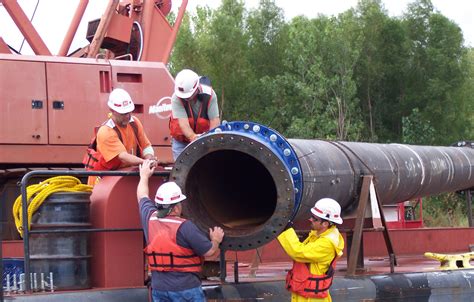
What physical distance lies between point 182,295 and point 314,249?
3.37 ft

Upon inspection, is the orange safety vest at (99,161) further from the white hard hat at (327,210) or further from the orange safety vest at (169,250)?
the white hard hat at (327,210)

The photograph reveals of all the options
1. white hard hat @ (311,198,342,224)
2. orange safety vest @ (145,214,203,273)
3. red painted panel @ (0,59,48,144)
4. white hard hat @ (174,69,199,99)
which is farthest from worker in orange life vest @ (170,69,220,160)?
red painted panel @ (0,59,48,144)

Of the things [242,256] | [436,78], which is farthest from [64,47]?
[436,78]

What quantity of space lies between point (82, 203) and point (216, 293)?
3.62ft

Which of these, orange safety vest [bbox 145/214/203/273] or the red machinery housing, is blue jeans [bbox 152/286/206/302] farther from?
the red machinery housing

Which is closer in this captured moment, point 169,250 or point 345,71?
point 169,250

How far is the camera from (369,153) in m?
7.91

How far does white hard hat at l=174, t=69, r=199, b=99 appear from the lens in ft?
23.1

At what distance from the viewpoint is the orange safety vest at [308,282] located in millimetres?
6422

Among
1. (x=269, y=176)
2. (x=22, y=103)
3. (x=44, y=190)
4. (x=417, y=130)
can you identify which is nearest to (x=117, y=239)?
(x=44, y=190)

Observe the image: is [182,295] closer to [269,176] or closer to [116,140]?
[269,176]

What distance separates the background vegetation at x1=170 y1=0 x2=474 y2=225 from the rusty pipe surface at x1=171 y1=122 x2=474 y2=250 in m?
27.0

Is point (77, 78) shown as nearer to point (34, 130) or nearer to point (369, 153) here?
point (34, 130)

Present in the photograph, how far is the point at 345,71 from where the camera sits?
38844 millimetres
